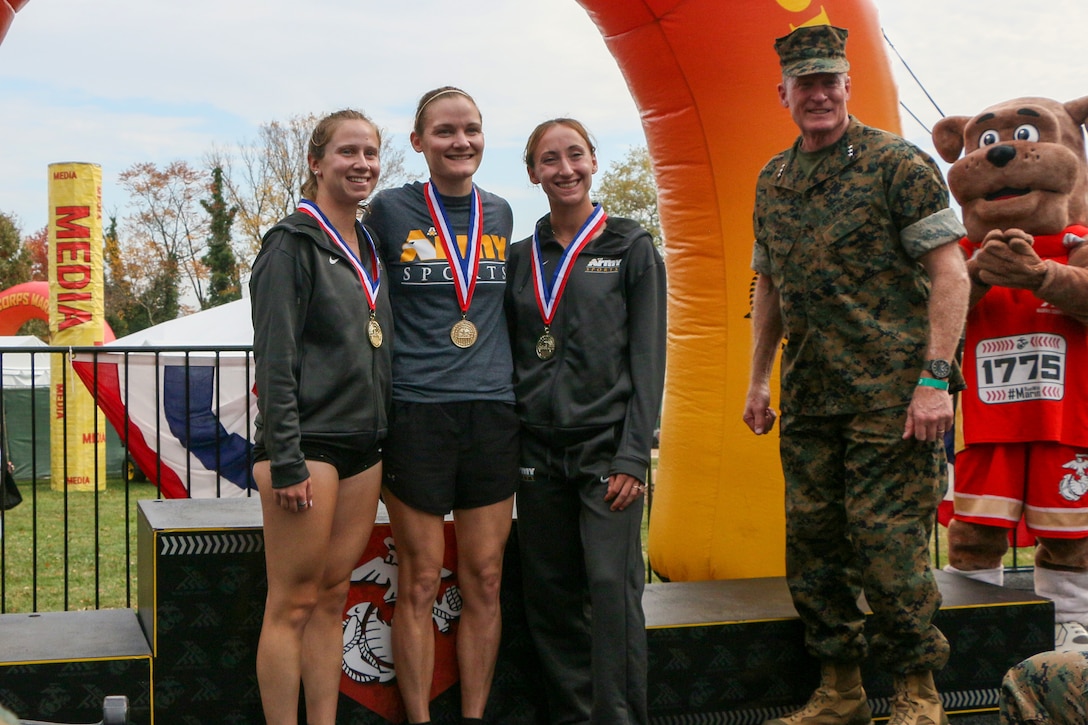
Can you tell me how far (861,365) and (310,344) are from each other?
167 centimetres

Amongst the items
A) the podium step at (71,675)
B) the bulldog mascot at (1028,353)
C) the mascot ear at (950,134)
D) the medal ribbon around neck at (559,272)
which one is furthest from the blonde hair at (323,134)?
the mascot ear at (950,134)

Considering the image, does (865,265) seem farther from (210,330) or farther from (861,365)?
(210,330)

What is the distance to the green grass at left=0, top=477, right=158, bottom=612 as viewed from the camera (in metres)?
6.34

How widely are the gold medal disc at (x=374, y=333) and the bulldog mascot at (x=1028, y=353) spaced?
2.58 m

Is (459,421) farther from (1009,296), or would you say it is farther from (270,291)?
(1009,296)

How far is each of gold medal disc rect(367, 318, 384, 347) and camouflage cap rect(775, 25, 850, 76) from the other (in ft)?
4.98

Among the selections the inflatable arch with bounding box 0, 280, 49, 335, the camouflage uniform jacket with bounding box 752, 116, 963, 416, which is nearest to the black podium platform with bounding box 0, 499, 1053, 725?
the camouflage uniform jacket with bounding box 752, 116, 963, 416

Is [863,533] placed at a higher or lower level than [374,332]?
lower

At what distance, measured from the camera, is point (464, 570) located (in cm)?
315

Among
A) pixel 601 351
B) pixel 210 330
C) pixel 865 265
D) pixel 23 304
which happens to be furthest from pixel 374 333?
pixel 23 304

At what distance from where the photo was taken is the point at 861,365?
319cm

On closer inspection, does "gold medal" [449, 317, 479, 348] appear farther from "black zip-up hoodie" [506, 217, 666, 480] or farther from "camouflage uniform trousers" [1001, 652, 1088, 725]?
"camouflage uniform trousers" [1001, 652, 1088, 725]

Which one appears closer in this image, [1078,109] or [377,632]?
[377,632]

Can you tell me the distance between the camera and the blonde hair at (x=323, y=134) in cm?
300
